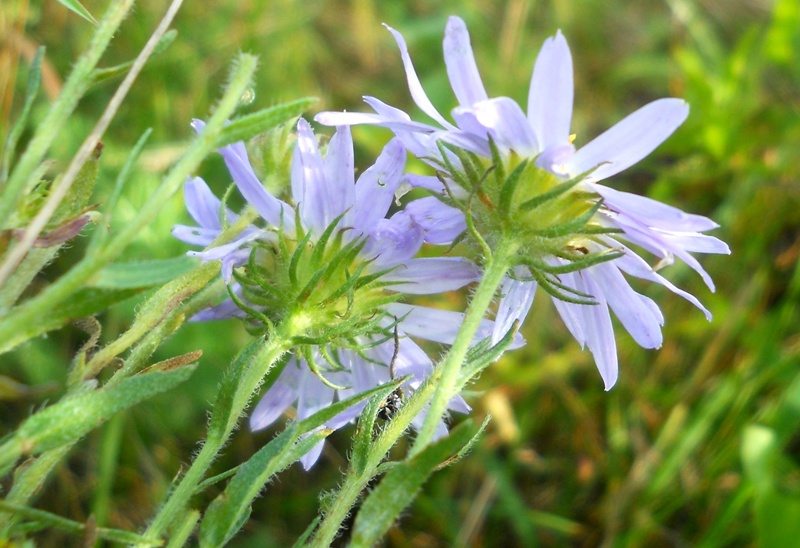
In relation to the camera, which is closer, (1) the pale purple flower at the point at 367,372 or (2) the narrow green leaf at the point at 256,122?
(2) the narrow green leaf at the point at 256,122

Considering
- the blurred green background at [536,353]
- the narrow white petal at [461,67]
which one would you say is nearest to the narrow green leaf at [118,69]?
the narrow white petal at [461,67]

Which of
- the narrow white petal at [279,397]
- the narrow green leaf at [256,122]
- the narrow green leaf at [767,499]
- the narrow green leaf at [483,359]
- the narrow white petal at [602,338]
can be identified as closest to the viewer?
the narrow green leaf at [256,122]

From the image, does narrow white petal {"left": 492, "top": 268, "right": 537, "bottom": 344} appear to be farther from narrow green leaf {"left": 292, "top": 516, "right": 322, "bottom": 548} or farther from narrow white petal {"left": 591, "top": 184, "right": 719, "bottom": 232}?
narrow green leaf {"left": 292, "top": 516, "right": 322, "bottom": 548}

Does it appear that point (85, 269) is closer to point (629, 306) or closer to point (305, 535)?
point (305, 535)

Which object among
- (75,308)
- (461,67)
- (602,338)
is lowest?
(75,308)

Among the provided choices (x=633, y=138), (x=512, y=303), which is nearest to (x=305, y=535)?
(x=512, y=303)

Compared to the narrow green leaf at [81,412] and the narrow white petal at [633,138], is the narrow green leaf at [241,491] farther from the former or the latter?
the narrow white petal at [633,138]

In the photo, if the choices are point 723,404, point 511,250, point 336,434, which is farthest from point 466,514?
point 511,250

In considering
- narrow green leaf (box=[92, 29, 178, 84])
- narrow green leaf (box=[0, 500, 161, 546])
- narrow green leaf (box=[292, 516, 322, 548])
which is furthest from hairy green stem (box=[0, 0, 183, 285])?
narrow green leaf (box=[292, 516, 322, 548])

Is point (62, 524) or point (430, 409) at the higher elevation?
point (430, 409)
